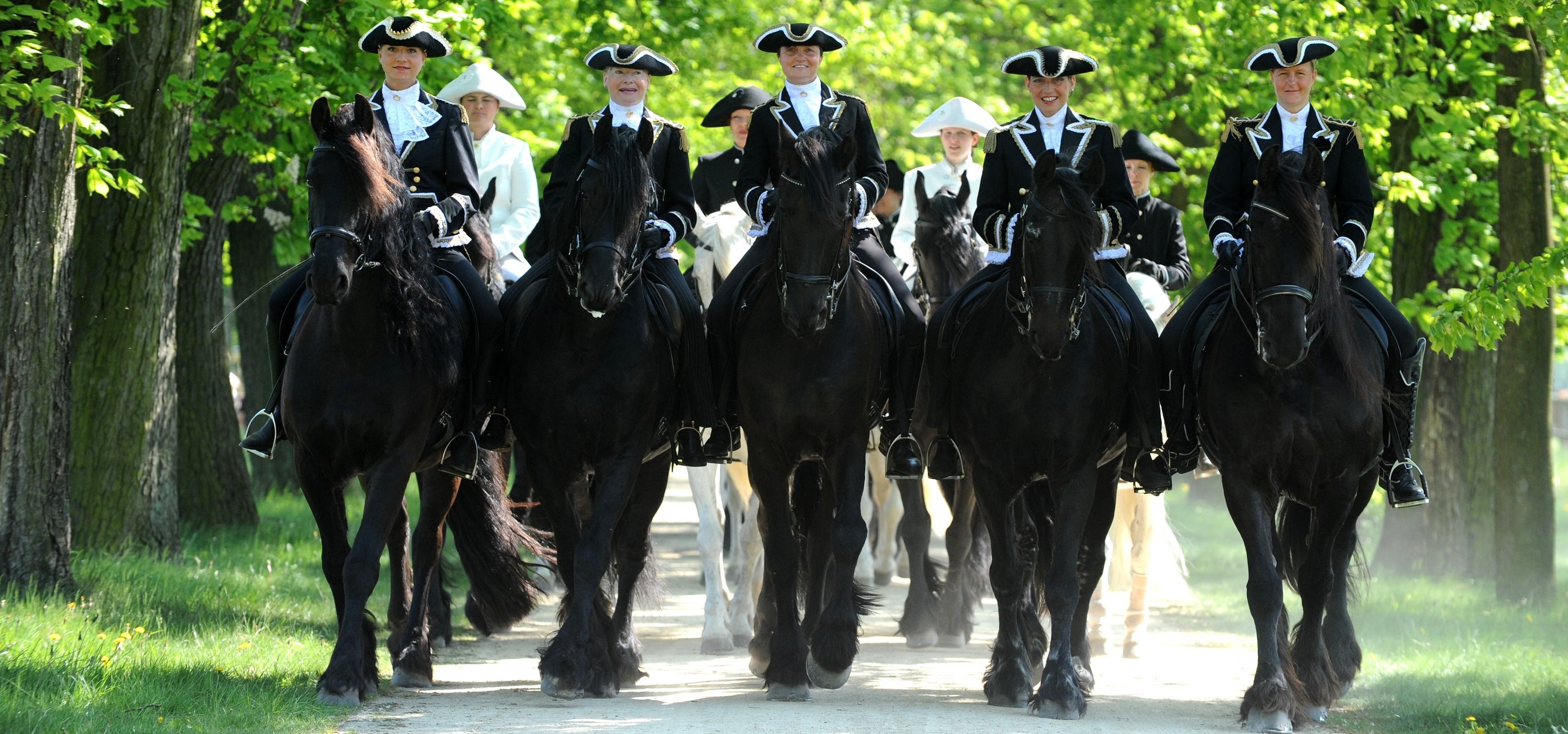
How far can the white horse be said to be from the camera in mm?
10883

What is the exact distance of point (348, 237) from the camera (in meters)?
7.58

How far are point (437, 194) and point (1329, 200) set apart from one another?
15.6 feet

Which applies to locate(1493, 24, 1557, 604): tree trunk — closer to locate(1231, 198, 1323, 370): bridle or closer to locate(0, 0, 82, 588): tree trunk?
locate(1231, 198, 1323, 370): bridle

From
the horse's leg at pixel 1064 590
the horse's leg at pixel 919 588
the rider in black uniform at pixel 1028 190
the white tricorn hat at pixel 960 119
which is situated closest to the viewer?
the horse's leg at pixel 1064 590

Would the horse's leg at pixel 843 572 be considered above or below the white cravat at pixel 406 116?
below

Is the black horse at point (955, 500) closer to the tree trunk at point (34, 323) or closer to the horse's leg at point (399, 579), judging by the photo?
the horse's leg at point (399, 579)

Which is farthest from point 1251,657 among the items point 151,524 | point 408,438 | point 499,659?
point 151,524

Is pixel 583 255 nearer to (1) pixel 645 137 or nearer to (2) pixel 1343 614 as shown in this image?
(1) pixel 645 137

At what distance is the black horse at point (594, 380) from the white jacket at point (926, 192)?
11.8ft

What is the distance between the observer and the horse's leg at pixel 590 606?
8250 mm

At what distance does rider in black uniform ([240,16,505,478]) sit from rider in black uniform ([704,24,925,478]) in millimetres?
1234

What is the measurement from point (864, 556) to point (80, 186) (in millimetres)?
6742

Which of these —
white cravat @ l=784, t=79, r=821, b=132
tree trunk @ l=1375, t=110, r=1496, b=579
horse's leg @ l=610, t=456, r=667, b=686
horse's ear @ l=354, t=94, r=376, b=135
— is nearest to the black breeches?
horse's leg @ l=610, t=456, r=667, b=686

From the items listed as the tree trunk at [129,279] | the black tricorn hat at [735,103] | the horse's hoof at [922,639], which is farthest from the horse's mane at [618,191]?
the tree trunk at [129,279]
